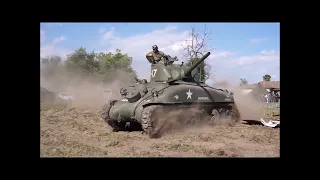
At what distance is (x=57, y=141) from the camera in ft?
36.7

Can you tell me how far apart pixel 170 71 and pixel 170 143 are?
4466mm

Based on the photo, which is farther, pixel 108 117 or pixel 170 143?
pixel 108 117

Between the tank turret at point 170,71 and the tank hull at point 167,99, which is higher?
the tank turret at point 170,71

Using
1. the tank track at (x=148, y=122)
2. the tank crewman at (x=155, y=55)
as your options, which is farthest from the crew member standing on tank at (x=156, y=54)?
the tank track at (x=148, y=122)

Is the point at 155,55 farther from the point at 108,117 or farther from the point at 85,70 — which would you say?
the point at 85,70

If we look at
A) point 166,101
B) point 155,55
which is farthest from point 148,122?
point 155,55

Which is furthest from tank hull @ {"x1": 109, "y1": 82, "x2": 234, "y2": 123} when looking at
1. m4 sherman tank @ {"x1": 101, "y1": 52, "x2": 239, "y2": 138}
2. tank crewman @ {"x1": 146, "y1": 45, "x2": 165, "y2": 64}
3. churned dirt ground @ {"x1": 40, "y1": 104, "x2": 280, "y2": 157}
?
tank crewman @ {"x1": 146, "y1": 45, "x2": 165, "y2": 64}

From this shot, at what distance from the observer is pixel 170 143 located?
10.7m

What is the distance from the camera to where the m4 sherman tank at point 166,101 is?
488 inches

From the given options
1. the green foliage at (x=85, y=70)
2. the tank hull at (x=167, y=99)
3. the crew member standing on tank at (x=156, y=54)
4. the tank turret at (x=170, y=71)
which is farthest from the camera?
the green foliage at (x=85, y=70)

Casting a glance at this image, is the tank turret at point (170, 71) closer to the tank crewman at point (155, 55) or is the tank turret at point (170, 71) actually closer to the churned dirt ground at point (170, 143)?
the tank crewman at point (155, 55)

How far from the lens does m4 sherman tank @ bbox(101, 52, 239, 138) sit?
1240 centimetres
